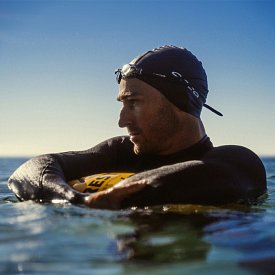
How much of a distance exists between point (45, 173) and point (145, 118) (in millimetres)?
1410

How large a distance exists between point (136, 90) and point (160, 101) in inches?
13.4

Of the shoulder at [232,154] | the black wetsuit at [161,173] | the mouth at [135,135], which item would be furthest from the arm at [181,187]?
the mouth at [135,135]

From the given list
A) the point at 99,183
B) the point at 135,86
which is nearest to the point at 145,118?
the point at 135,86

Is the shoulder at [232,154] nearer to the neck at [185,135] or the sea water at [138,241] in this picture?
the neck at [185,135]

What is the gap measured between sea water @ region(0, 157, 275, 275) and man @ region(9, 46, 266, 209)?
0.37m

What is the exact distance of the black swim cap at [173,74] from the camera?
6.05 meters

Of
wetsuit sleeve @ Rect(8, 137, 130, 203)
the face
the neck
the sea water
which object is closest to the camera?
the sea water

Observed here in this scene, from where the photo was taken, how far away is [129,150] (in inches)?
254

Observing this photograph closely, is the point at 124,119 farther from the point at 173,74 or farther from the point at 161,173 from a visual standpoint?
the point at 161,173

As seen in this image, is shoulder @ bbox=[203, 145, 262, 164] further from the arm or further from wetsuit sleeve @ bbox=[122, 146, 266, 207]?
the arm

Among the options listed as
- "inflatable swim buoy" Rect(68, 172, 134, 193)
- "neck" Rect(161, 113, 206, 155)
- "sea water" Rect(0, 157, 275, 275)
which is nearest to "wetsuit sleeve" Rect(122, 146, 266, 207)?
"sea water" Rect(0, 157, 275, 275)

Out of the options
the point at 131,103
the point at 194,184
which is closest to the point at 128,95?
the point at 131,103

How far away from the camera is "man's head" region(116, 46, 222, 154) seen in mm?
5895

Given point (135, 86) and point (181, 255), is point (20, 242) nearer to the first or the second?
point (181, 255)
